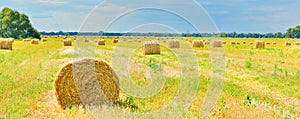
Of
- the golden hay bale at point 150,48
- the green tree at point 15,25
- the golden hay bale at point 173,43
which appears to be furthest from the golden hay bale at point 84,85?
the green tree at point 15,25

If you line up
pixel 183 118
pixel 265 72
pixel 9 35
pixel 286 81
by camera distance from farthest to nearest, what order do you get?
pixel 9 35
pixel 265 72
pixel 286 81
pixel 183 118

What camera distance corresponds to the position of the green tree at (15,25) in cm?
8481

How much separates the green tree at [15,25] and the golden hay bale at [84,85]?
80192 mm

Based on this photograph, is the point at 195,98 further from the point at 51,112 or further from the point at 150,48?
the point at 150,48

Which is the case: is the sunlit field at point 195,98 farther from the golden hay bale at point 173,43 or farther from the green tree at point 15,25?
the green tree at point 15,25

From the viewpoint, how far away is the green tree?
8481 cm

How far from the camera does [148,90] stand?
11172mm

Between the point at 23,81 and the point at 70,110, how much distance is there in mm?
4855

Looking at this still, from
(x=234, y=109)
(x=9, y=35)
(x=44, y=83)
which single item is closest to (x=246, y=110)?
(x=234, y=109)

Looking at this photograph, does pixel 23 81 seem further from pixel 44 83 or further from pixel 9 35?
pixel 9 35

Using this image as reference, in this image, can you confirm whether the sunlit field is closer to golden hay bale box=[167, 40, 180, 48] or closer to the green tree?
golden hay bale box=[167, 40, 180, 48]

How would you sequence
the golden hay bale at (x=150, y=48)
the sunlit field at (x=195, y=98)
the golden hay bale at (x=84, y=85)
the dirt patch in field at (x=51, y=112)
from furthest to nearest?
the golden hay bale at (x=150, y=48) < the golden hay bale at (x=84, y=85) < the sunlit field at (x=195, y=98) < the dirt patch in field at (x=51, y=112)

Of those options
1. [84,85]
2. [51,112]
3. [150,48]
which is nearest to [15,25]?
[150,48]

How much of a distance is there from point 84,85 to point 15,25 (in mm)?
81845
